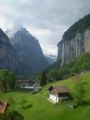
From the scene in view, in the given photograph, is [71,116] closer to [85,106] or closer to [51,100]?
[85,106]

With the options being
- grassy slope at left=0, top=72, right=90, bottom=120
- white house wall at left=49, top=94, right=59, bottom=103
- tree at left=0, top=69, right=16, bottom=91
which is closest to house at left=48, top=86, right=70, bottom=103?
white house wall at left=49, top=94, right=59, bottom=103

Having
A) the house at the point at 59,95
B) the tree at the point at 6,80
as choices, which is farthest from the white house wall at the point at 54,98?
the tree at the point at 6,80

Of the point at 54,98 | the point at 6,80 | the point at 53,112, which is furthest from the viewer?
the point at 6,80

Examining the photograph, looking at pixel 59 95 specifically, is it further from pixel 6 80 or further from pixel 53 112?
pixel 6 80

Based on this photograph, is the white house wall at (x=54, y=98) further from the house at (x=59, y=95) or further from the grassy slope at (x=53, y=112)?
the grassy slope at (x=53, y=112)

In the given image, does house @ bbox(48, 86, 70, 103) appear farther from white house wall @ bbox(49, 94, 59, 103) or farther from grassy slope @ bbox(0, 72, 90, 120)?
A: grassy slope @ bbox(0, 72, 90, 120)

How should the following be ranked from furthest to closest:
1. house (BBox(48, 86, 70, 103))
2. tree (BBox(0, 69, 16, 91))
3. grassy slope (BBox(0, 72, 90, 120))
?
tree (BBox(0, 69, 16, 91))
house (BBox(48, 86, 70, 103))
grassy slope (BBox(0, 72, 90, 120))

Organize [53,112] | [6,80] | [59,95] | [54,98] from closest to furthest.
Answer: [53,112], [59,95], [54,98], [6,80]

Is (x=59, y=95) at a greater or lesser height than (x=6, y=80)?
lesser

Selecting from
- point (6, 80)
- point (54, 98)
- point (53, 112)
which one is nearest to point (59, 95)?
point (54, 98)

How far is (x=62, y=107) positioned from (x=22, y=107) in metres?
14.6

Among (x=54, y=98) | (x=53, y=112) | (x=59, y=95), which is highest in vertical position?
(x=59, y=95)

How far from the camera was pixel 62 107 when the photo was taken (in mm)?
95938

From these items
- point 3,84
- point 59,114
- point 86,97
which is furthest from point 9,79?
point 59,114
